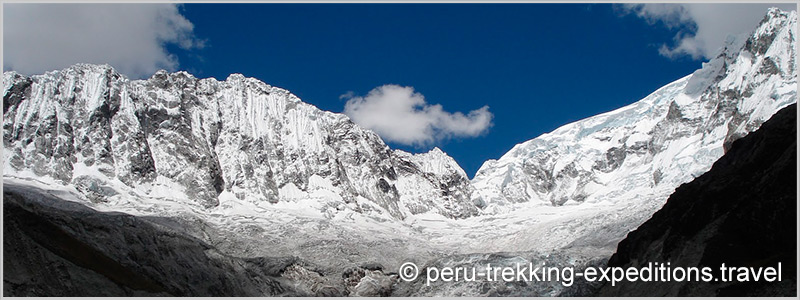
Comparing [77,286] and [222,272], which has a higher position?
[222,272]

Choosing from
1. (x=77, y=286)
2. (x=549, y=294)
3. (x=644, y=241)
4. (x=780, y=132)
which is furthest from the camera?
(x=549, y=294)

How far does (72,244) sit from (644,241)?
3567 inches

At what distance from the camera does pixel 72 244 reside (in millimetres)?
115625

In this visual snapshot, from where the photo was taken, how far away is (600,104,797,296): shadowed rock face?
287ft

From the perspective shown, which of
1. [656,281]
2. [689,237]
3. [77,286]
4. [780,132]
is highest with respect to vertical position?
[780,132]

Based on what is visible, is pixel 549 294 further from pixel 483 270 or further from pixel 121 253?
pixel 121 253

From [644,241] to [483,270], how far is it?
263ft

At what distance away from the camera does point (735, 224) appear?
99062mm

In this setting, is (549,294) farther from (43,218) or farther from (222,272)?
(43,218)

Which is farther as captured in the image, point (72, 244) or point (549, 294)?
point (549, 294)

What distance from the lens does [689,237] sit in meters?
109

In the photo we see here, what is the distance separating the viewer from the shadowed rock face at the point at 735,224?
8762cm

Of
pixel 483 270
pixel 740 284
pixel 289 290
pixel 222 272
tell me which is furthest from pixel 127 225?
pixel 740 284

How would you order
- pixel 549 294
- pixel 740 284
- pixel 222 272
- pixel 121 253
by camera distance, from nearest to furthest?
pixel 740 284
pixel 121 253
pixel 549 294
pixel 222 272
